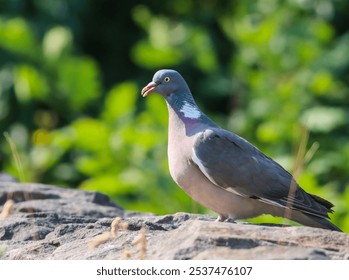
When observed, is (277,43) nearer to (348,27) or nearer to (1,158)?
(348,27)

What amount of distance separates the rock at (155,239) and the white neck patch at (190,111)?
0.57 meters

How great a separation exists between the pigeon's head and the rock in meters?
0.78

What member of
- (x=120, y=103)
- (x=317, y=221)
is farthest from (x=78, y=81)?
(x=317, y=221)

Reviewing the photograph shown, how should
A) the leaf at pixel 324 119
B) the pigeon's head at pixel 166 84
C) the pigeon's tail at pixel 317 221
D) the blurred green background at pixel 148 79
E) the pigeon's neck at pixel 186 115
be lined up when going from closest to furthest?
the pigeon's tail at pixel 317 221 → the pigeon's neck at pixel 186 115 → the pigeon's head at pixel 166 84 → the blurred green background at pixel 148 79 → the leaf at pixel 324 119

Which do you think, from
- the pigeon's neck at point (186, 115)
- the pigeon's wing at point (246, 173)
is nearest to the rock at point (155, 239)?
the pigeon's wing at point (246, 173)

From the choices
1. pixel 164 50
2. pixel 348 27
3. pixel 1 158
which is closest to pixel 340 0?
pixel 348 27

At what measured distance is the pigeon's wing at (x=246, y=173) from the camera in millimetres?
4641

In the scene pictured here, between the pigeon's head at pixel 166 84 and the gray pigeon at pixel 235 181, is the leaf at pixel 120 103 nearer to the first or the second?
the pigeon's head at pixel 166 84

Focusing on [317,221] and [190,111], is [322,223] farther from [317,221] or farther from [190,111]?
[190,111]

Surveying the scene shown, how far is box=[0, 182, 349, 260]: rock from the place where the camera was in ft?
11.3

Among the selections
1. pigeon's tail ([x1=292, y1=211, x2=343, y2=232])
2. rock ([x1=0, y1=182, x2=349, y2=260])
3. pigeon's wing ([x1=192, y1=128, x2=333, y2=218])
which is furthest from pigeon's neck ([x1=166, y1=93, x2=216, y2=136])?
pigeon's tail ([x1=292, y1=211, x2=343, y2=232])

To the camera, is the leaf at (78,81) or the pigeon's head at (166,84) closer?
the pigeon's head at (166,84)

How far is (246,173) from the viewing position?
4758 mm

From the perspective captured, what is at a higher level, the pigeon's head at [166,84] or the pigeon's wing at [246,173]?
the pigeon's head at [166,84]
